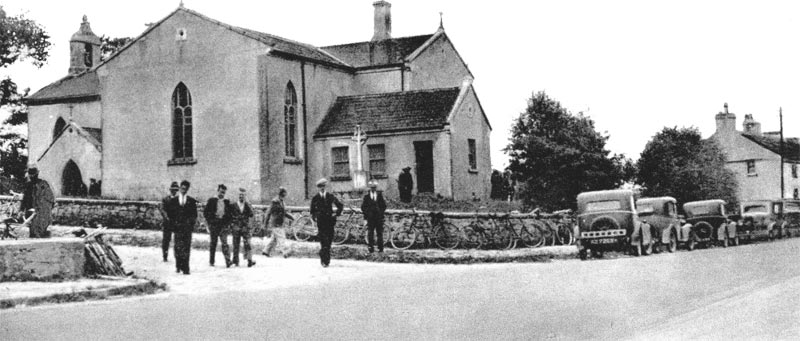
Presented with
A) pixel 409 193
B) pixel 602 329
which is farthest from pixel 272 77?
pixel 602 329

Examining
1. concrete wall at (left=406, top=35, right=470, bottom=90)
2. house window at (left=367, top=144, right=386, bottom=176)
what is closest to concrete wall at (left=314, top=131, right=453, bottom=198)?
house window at (left=367, top=144, right=386, bottom=176)

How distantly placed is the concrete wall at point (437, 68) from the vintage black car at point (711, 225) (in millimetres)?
14975

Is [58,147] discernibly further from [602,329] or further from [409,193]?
[602,329]

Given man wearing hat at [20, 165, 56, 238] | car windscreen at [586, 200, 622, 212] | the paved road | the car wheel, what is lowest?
the car wheel

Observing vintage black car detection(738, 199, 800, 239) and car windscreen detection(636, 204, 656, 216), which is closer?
car windscreen detection(636, 204, 656, 216)

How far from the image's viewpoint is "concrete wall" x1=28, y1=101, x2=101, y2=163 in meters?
48.3

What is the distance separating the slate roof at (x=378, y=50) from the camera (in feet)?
148

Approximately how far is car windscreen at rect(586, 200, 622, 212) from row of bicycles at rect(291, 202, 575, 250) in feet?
8.50

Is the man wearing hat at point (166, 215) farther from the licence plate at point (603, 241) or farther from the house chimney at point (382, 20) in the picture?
the house chimney at point (382, 20)

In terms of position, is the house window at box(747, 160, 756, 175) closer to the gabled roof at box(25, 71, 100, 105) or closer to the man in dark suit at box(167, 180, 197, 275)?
the gabled roof at box(25, 71, 100, 105)

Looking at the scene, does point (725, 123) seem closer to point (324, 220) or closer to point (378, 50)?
point (378, 50)

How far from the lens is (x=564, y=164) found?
57.2 meters

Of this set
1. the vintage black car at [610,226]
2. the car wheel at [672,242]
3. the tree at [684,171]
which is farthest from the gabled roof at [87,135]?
the tree at [684,171]

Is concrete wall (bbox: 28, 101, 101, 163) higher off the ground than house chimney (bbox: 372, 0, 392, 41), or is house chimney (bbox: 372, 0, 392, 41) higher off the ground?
house chimney (bbox: 372, 0, 392, 41)
